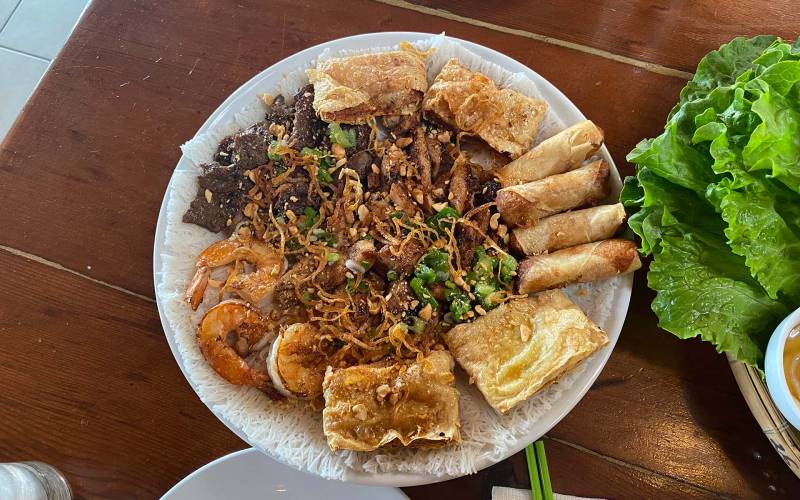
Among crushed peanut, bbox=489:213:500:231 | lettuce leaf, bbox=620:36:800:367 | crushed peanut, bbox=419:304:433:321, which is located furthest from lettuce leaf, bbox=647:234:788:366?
crushed peanut, bbox=419:304:433:321

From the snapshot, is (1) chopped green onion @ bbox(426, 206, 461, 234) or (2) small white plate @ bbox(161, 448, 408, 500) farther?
(1) chopped green onion @ bbox(426, 206, 461, 234)

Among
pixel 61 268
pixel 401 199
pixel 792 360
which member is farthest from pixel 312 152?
pixel 792 360

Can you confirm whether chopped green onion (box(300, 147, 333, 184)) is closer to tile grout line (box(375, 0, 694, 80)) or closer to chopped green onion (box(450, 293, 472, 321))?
chopped green onion (box(450, 293, 472, 321))

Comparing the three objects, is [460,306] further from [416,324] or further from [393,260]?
[393,260]

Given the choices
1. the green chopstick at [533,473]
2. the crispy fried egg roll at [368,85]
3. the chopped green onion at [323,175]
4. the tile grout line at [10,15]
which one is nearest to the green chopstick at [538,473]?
the green chopstick at [533,473]

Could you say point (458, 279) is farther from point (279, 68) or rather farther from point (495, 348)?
point (279, 68)

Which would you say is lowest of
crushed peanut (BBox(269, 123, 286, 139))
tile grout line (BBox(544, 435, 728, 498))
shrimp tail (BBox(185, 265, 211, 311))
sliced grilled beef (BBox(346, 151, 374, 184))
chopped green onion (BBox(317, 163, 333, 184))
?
tile grout line (BBox(544, 435, 728, 498))
